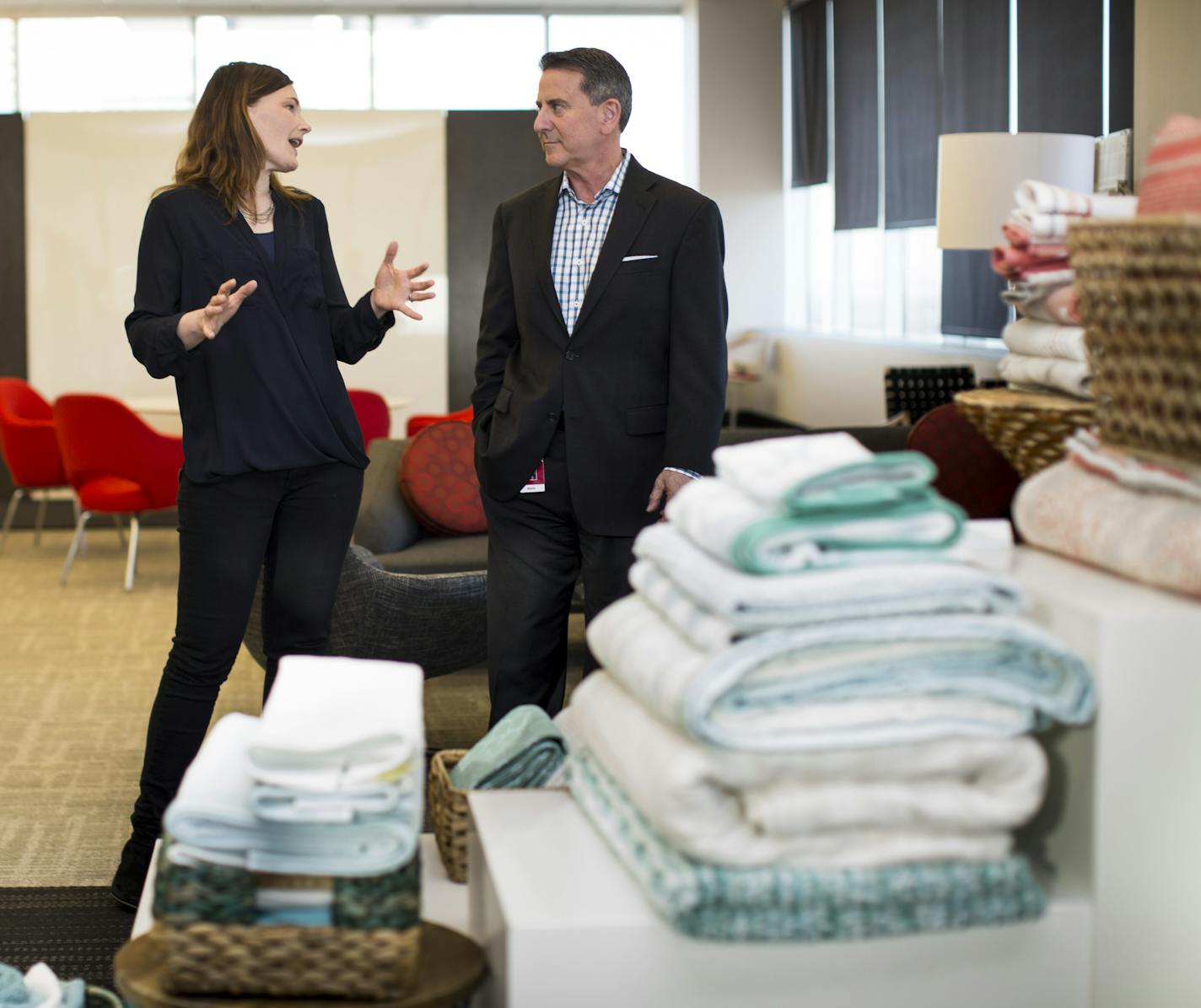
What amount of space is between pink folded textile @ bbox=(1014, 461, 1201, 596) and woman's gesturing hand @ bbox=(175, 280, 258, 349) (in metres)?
1.59

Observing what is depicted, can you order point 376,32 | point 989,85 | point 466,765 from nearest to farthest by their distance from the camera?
point 466,765 → point 989,85 → point 376,32

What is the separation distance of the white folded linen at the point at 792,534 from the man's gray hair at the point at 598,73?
1.81 meters

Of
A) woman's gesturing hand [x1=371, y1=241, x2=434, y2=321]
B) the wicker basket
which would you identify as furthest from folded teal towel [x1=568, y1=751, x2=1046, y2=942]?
woman's gesturing hand [x1=371, y1=241, x2=434, y2=321]

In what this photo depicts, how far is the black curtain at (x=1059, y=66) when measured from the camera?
6355 mm

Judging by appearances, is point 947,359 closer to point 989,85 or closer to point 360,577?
point 989,85

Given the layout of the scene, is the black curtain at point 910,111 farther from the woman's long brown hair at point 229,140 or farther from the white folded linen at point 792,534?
the white folded linen at point 792,534

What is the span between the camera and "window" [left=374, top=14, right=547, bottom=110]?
10898mm

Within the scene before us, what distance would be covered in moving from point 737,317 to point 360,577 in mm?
7327

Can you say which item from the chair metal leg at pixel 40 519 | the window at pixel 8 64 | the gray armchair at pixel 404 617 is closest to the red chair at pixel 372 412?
the chair metal leg at pixel 40 519

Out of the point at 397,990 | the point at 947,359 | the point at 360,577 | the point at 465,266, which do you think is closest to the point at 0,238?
the point at 465,266

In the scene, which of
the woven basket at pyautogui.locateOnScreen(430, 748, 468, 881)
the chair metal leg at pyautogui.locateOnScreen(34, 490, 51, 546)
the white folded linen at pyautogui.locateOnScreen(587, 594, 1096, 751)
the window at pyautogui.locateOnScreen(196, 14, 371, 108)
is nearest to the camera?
the white folded linen at pyautogui.locateOnScreen(587, 594, 1096, 751)

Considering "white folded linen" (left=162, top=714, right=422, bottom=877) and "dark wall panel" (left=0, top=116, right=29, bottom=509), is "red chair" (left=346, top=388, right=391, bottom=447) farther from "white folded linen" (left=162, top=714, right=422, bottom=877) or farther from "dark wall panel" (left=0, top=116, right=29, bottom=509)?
"white folded linen" (left=162, top=714, right=422, bottom=877)

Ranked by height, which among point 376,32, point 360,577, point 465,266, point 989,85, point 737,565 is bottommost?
point 360,577

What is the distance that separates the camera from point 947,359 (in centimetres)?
773
